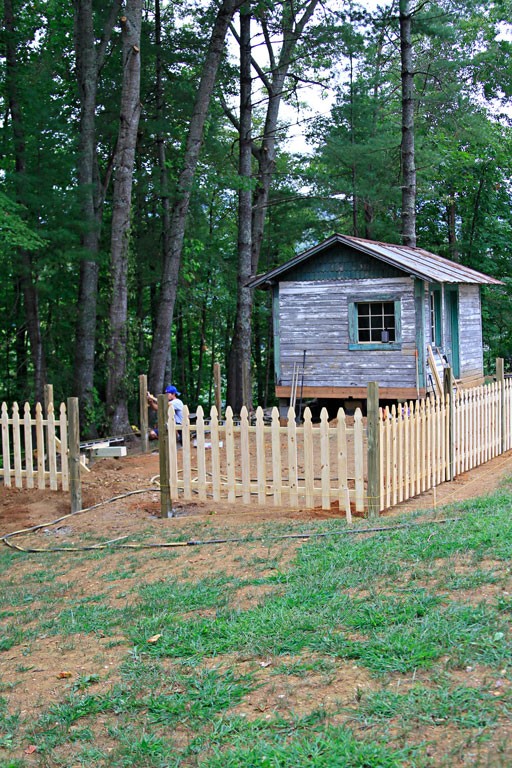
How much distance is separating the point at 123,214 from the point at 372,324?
7.01 m

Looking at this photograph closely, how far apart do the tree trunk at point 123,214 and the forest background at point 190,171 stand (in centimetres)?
4

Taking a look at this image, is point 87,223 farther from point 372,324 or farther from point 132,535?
point 132,535

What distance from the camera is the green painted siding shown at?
21.8 m

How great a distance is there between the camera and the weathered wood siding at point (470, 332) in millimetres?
25562

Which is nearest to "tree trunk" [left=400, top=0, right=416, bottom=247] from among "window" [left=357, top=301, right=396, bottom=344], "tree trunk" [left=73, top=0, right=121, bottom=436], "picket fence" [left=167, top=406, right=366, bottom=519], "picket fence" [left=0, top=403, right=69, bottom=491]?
"window" [left=357, top=301, right=396, bottom=344]

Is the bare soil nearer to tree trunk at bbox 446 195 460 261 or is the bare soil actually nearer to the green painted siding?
the green painted siding

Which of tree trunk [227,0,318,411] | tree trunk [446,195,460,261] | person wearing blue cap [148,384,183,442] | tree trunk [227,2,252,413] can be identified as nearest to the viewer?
person wearing blue cap [148,384,183,442]

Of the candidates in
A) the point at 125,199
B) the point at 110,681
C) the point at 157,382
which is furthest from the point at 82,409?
the point at 110,681

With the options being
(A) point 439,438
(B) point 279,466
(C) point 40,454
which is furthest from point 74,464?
(A) point 439,438

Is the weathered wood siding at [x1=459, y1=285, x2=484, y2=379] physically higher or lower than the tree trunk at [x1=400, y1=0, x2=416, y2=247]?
lower

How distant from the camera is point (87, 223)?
76.0 ft

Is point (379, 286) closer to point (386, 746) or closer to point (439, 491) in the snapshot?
point (439, 491)

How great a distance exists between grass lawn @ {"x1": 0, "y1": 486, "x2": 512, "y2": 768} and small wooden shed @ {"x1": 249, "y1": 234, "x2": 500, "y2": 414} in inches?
546

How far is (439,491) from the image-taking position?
461 inches
